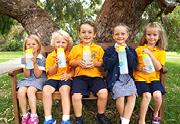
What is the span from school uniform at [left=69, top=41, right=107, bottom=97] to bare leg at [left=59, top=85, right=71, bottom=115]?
3.7 inches

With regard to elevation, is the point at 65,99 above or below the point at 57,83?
below

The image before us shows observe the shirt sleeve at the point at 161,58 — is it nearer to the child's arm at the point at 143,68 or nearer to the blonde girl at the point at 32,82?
the child's arm at the point at 143,68

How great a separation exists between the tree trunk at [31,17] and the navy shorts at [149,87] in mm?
1970

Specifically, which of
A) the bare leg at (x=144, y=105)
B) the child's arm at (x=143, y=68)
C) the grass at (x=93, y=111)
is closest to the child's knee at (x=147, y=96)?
the bare leg at (x=144, y=105)

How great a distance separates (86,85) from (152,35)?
126 centimetres

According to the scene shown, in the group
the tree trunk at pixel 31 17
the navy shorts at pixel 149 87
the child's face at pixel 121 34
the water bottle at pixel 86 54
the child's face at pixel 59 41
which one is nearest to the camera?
the water bottle at pixel 86 54

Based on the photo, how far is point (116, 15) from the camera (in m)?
3.21

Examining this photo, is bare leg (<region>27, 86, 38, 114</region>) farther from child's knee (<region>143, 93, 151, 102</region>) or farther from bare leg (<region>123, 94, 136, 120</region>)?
child's knee (<region>143, 93, 151, 102</region>)

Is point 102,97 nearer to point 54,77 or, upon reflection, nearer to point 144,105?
point 144,105

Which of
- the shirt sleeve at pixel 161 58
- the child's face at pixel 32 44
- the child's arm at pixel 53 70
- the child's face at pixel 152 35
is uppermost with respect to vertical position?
the child's face at pixel 152 35

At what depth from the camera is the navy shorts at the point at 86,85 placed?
2279 mm

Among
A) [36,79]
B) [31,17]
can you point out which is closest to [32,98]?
[36,79]

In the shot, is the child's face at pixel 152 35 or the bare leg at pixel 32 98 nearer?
the bare leg at pixel 32 98

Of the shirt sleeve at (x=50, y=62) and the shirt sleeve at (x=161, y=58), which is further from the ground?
the shirt sleeve at (x=161, y=58)
